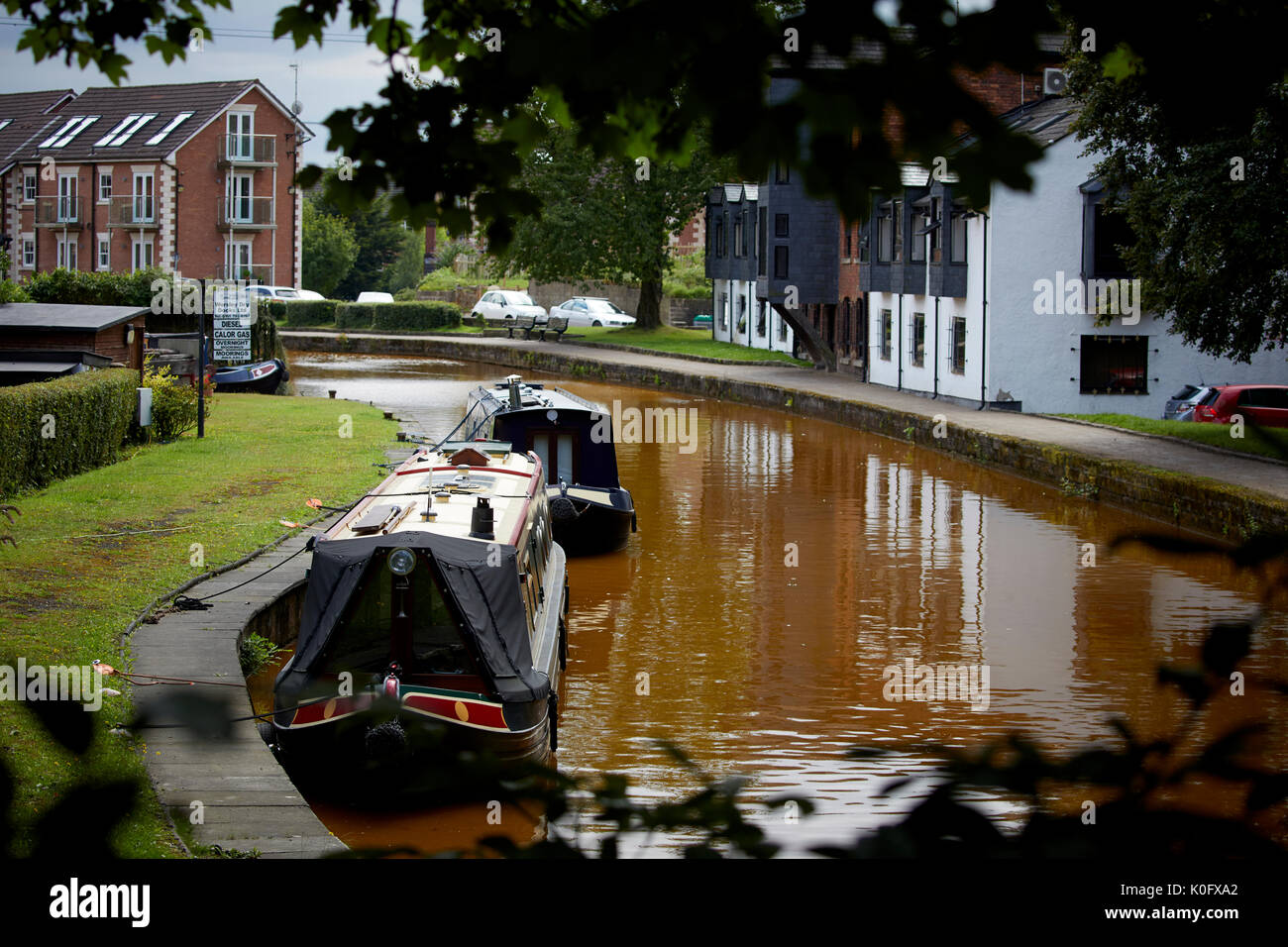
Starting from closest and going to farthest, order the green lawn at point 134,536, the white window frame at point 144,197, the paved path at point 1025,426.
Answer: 1. the green lawn at point 134,536
2. the paved path at point 1025,426
3. the white window frame at point 144,197

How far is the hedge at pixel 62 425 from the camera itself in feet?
58.3

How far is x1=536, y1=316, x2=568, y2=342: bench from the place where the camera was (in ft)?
184

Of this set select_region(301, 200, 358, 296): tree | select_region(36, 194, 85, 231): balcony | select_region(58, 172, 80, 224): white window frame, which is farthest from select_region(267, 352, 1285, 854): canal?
select_region(301, 200, 358, 296): tree

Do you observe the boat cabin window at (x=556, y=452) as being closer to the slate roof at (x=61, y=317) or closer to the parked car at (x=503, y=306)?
the slate roof at (x=61, y=317)

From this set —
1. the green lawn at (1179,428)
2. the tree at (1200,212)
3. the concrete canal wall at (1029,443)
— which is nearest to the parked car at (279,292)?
the concrete canal wall at (1029,443)

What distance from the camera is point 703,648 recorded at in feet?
47.3

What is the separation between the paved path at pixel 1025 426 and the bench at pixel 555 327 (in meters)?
7.00

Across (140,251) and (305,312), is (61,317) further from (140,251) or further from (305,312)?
(305,312)

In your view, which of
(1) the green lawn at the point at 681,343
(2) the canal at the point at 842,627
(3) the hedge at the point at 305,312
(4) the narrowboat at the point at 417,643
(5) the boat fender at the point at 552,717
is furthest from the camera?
(3) the hedge at the point at 305,312

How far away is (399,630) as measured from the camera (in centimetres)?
958

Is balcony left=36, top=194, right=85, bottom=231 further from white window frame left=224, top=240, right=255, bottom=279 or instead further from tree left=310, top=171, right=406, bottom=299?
tree left=310, top=171, right=406, bottom=299

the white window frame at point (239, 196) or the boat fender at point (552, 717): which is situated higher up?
the white window frame at point (239, 196)

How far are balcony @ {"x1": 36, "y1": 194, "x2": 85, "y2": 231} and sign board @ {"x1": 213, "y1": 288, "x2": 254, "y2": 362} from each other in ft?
121

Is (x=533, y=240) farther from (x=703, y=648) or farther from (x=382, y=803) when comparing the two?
(x=382, y=803)
